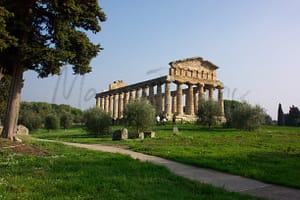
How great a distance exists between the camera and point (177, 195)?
27.1ft

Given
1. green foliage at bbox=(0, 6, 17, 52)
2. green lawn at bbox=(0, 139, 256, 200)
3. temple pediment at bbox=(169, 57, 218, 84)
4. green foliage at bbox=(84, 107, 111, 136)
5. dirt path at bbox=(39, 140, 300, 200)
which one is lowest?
dirt path at bbox=(39, 140, 300, 200)

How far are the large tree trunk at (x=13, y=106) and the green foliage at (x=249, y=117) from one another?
2820 centimetres

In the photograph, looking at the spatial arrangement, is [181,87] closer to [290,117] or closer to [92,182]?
Answer: [290,117]

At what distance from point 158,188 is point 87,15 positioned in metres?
14.3

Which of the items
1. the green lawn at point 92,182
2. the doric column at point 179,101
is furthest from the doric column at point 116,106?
the green lawn at point 92,182

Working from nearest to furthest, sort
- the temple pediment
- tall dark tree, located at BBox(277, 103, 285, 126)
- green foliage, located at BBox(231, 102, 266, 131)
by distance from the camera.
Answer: green foliage, located at BBox(231, 102, 266, 131)
the temple pediment
tall dark tree, located at BBox(277, 103, 285, 126)

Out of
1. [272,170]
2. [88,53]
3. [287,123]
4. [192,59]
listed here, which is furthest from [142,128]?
[287,123]

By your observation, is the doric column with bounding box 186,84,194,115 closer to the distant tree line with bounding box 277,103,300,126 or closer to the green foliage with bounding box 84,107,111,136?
the distant tree line with bounding box 277,103,300,126

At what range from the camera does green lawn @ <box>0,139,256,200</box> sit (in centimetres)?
793

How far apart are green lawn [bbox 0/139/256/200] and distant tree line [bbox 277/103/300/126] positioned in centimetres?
Answer: 7623

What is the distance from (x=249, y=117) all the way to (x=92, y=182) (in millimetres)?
34663

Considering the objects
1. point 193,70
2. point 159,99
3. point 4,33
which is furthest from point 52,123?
point 4,33

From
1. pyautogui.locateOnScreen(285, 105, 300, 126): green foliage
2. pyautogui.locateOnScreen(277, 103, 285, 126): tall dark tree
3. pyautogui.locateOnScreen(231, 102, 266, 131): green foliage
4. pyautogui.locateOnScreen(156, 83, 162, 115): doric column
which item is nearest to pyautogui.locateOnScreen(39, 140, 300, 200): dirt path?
pyautogui.locateOnScreen(231, 102, 266, 131): green foliage

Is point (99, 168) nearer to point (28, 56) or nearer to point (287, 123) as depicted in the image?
point (28, 56)
